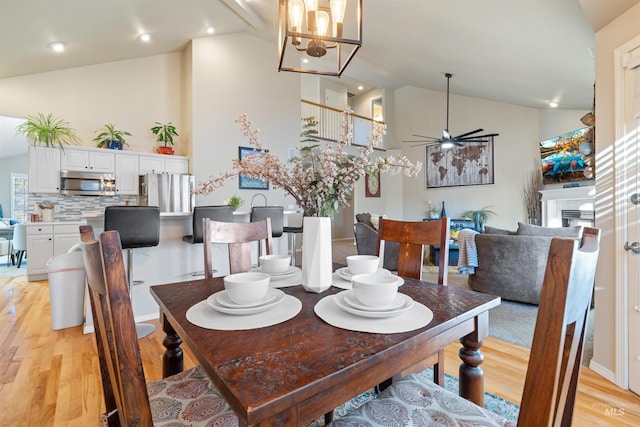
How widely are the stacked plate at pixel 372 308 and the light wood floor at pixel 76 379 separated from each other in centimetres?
137

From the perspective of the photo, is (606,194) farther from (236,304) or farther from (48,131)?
(48,131)

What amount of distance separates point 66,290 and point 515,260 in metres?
4.52

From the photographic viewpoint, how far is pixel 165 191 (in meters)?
5.00

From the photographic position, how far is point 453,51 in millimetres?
4672

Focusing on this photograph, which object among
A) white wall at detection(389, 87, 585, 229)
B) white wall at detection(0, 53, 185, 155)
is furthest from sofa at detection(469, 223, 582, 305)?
white wall at detection(0, 53, 185, 155)

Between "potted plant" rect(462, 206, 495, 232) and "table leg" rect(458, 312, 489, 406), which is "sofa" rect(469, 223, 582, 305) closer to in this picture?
"table leg" rect(458, 312, 489, 406)

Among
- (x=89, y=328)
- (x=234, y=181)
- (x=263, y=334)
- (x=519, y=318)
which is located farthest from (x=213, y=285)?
(x=234, y=181)

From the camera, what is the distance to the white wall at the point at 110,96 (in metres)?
4.69

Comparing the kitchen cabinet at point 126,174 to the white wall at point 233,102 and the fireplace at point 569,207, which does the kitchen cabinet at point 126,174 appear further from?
the fireplace at point 569,207

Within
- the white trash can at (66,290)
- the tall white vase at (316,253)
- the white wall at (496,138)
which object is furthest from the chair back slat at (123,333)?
the white wall at (496,138)

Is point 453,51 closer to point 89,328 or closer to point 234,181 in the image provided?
point 234,181

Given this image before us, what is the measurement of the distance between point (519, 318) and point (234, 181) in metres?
4.79

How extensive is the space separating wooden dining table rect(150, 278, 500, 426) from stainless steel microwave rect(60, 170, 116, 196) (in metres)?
4.83

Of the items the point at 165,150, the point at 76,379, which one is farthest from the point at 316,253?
the point at 165,150
